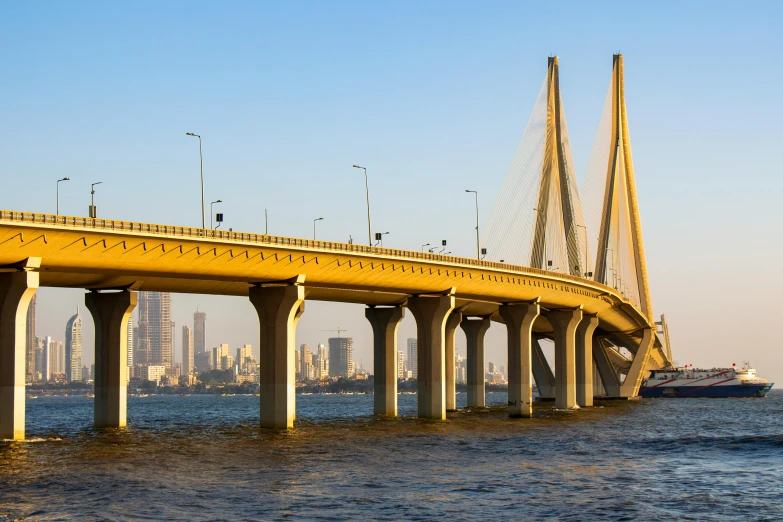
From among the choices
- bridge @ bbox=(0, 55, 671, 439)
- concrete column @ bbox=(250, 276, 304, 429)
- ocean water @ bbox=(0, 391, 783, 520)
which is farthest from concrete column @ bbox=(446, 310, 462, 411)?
concrete column @ bbox=(250, 276, 304, 429)

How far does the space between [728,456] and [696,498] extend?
2075 centimetres

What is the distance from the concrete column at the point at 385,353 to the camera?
108 metres

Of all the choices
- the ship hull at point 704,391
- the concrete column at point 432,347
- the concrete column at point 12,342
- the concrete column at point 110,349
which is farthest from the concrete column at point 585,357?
the concrete column at point 12,342

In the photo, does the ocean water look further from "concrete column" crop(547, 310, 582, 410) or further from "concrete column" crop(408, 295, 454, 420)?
"concrete column" crop(547, 310, 582, 410)

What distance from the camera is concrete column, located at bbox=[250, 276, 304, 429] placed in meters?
80.1

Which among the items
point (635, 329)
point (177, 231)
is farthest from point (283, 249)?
point (635, 329)

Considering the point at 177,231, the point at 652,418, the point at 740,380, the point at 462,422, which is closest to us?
the point at 177,231

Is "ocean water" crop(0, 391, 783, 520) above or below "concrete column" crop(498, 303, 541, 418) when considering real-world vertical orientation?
below

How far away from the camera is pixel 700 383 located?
19500 cm

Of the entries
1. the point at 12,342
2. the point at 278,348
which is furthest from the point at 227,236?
the point at 12,342

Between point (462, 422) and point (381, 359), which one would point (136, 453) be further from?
point (381, 359)

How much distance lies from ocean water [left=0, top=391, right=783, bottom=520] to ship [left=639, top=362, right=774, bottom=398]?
113 metres

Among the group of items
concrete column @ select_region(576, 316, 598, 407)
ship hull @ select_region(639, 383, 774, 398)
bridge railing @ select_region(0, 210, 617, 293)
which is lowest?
ship hull @ select_region(639, 383, 774, 398)

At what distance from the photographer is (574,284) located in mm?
115562
